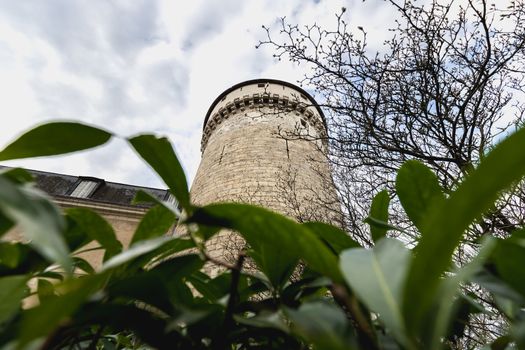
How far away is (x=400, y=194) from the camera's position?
0.45 m

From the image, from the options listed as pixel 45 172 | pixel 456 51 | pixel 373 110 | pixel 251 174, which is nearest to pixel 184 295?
pixel 373 110

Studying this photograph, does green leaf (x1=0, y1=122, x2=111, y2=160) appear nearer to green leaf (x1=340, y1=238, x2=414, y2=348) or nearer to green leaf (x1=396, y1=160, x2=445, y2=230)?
green leaf (x1=340, y1=238, x2=414, y2=348)

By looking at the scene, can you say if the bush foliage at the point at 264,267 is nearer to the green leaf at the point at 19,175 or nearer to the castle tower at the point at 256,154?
the green leaf at the point at 19,175

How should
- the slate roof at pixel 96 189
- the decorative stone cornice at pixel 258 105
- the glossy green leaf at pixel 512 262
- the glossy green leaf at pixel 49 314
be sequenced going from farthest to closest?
the decorative stone cornice at pixel 258 105
the slate roof at pixel 96 189
the glossy green leaf at pixel 512 262
the glossy green leaf at pixel 49 314

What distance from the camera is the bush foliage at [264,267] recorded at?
0.59ft

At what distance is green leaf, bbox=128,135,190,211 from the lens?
1.08ft

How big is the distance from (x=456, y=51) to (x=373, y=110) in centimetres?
80

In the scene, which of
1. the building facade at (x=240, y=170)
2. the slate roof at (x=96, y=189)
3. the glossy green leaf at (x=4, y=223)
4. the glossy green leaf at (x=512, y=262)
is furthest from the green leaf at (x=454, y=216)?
the slate roof at (x=96, y=189)

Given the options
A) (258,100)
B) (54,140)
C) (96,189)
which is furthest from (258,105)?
(54,140)

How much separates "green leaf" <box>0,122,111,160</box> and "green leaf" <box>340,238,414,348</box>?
0.90 ft

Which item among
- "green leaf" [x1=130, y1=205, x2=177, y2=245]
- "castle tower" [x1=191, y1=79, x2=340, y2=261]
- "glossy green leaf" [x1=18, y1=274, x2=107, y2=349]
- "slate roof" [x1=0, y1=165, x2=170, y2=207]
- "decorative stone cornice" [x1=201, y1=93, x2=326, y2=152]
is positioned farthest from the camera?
"decorative stone cornice" [x1=201, y1=93, x2=326, y2=152]

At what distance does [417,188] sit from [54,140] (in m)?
0.47

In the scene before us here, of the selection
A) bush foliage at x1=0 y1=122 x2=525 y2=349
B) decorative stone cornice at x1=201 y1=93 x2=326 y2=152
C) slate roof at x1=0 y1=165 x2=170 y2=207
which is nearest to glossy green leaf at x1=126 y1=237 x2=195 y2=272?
bush foliage at x1=0 y1=122 x2=525 y2=349

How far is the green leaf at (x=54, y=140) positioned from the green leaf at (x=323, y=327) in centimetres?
26
